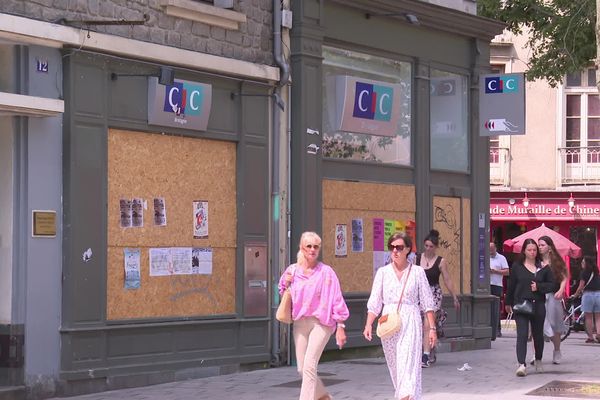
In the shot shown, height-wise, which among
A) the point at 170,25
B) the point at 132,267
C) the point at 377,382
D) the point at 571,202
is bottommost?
the point at 377,382

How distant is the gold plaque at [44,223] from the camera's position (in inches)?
519

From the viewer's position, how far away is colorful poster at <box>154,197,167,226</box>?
14.9 metres

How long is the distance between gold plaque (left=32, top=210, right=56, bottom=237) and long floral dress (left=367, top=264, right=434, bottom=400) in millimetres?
3647

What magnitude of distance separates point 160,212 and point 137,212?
0.41m

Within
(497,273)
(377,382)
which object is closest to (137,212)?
(377,382)

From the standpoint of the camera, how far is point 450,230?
2052 centimetres

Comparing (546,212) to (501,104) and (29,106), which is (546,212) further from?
(29,106)

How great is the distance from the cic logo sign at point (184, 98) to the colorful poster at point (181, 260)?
5.21 ft

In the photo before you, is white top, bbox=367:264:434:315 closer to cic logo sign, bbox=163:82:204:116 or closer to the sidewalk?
the sidewalk

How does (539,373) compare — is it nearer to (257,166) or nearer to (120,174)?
(257,166)

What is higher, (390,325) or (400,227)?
(400,227)

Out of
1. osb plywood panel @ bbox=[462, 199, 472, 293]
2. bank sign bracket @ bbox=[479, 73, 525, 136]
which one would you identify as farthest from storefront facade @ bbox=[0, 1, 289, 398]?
osb plywood panel @ bbox=[462, 199, 472, 293]

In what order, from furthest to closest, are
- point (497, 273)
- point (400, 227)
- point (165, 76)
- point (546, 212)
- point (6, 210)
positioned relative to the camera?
point (546, 212), point (497, 273), point (400, 227), point (165, 76), point (6, 210)

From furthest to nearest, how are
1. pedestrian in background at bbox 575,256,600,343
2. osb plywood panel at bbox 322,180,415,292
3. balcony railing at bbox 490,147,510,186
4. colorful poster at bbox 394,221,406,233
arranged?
balcony railing at bbox 490,147,510,186
pedestrian in background at bbox 575,256,600,343
colorful poster at bbox 394,221,406,233
osb plywood panel at bbox 322,180,415,292
